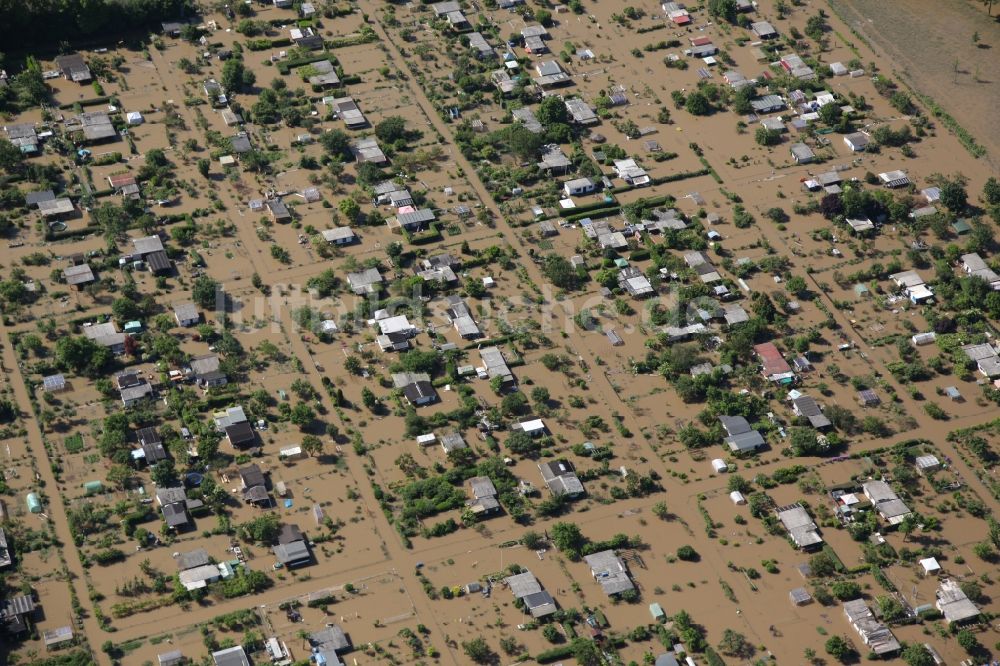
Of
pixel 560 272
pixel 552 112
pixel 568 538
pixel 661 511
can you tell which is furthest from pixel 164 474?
pixel 552 112

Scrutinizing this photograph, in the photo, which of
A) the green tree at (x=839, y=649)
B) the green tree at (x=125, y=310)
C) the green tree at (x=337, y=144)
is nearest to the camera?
the green tree at (x=839, y=649)

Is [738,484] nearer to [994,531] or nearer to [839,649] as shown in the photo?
[839,649]

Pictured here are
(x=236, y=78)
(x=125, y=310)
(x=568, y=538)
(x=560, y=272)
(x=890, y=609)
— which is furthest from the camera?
(x=236, y=78)

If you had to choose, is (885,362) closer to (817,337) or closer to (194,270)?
(817,337)

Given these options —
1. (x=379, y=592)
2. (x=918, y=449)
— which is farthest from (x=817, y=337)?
(x=379, y=592)

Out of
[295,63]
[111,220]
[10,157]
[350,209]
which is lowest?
[111,220]

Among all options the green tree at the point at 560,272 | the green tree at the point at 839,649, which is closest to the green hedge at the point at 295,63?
the green tree at the point at 560,272

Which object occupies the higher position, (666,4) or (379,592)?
(666,4)

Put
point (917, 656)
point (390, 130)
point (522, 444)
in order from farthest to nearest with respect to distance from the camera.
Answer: point (390, 130), point (522, 444), point (917, 656)

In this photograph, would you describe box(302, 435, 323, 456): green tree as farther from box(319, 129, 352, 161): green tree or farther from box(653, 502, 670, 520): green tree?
box(319, 129, 352, 161): green tree

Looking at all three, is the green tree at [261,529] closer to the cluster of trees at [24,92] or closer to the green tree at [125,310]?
the green tree at [125,310]

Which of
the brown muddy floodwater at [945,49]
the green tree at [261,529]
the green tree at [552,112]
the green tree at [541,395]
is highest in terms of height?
the brown muddy floodwater at [945,49]
